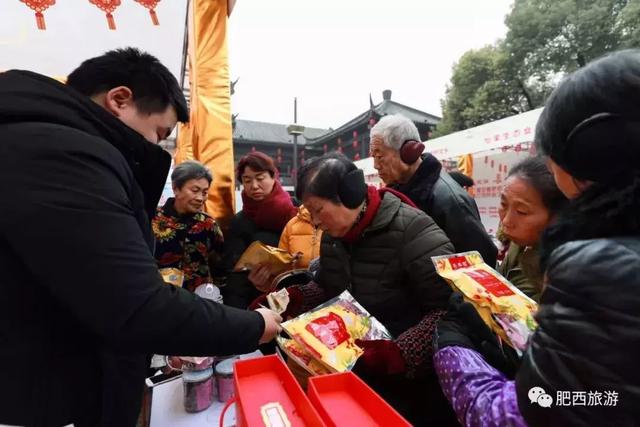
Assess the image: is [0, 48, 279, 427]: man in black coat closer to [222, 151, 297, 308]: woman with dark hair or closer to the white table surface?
the white table surface

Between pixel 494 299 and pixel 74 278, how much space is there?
841 millimetres

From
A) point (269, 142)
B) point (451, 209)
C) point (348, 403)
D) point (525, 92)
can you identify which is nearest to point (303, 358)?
point (348, 403)

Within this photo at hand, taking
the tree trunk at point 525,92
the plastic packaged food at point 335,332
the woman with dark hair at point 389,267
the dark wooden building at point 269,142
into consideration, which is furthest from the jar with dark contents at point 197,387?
the dark wooden building at point 269,142

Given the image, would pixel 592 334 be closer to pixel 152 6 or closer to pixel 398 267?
pixel 398 267

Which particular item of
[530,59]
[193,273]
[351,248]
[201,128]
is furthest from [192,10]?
[530,59]

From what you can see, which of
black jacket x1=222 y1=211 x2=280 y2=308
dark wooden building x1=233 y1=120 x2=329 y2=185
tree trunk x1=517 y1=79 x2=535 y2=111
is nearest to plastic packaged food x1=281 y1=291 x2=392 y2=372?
black jacket x1=222 y1=211 x2=280 y2=308

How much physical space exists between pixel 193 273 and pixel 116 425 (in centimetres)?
131

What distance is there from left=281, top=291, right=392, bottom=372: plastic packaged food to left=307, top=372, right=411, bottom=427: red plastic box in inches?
2.2

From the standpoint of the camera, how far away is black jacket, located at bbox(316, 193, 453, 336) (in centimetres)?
113

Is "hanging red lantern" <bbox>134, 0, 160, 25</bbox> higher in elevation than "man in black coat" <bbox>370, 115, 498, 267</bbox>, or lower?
higher

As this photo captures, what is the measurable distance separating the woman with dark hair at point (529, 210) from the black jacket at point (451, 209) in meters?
0.51

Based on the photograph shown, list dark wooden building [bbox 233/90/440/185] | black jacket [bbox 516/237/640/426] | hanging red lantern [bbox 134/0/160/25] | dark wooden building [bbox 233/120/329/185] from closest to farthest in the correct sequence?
black jacket [bbox 516/237/640/426]
hanging red lantern [bbox 134/0/160/25]
dark wooden building [bbox 233/90/440/185]
dark wooden building [bbox 233/120/329/185]

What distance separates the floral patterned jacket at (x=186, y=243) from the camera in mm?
2014

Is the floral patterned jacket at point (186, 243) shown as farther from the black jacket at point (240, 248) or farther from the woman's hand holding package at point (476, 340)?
the woman's hand holding package at point (476, 340)
